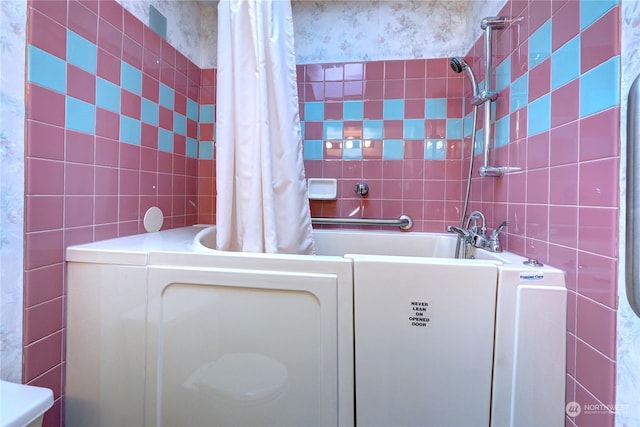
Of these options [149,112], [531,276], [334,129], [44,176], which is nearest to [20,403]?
[44,176]

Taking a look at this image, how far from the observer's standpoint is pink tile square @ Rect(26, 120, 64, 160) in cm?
82

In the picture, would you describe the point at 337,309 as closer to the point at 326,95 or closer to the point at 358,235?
the point at 358,235

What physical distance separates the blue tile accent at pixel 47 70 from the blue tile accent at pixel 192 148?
75 cm

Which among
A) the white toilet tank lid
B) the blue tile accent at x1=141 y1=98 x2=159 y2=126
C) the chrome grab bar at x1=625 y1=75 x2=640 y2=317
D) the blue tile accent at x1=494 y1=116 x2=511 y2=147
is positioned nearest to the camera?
the chrome grab bar at x1=625 y1=75 x2=640 y2=317

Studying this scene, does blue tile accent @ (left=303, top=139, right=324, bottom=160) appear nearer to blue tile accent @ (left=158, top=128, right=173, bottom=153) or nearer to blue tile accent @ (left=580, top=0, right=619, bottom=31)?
blue tile accent @ (left=158, top=128, right=173, bottom=153)

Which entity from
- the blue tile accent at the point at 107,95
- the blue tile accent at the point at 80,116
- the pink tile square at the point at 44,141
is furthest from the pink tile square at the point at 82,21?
the pink tile square at the point at 44,141

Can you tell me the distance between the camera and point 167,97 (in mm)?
1451

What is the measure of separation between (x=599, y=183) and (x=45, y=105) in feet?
5.29

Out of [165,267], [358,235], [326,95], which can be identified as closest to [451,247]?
[358,235]

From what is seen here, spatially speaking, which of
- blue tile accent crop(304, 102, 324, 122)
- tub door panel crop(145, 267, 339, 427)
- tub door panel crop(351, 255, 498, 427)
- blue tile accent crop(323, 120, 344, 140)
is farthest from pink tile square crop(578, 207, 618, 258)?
blue tile accent crop(304, 102, 324, 122)

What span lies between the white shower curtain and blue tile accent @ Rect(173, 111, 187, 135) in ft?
2.04

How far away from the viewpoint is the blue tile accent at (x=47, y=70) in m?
0.82

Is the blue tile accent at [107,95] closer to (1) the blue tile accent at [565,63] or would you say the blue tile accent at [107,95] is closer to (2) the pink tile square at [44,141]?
(2) the pink tile square at [44,141]

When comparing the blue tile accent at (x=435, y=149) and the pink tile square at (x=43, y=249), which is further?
the blue tile accent at (x=435, y=149)
